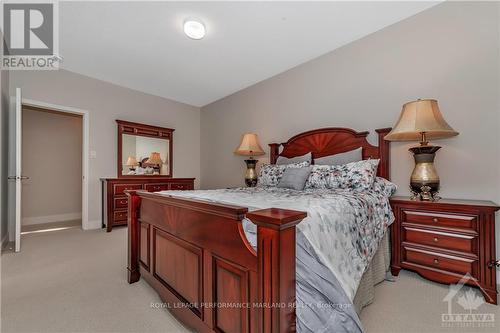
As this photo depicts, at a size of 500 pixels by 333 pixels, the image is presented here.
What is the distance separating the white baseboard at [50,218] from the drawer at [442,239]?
18.8 ft

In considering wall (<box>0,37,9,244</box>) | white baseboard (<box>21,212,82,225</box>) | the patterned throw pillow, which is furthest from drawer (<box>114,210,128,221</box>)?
the patterned throw pillow

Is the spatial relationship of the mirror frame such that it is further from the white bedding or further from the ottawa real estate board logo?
the white bedding

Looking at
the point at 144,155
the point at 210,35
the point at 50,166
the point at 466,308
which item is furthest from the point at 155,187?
the point at 466,308

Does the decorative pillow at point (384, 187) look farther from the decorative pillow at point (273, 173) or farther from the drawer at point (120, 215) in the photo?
the drawer at point (120, 215)

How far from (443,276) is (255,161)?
2.65 meters

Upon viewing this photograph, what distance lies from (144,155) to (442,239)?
15.1 ft

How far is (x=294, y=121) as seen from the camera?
348 centimetres

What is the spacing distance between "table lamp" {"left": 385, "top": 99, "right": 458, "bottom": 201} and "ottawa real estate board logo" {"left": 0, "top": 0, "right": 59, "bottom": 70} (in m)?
3.53

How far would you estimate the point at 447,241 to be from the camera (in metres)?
1.81

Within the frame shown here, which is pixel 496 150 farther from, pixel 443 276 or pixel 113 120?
pixel 113 120

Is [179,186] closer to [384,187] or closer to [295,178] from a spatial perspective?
[295,178]

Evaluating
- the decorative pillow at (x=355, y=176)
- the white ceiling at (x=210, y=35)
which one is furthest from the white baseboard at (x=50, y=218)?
the decorative pillow at (x=355, y=176)

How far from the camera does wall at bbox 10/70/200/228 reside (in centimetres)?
345

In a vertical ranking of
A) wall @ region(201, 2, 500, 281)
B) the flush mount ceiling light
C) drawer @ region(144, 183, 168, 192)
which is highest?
the flush mount ceiling light
